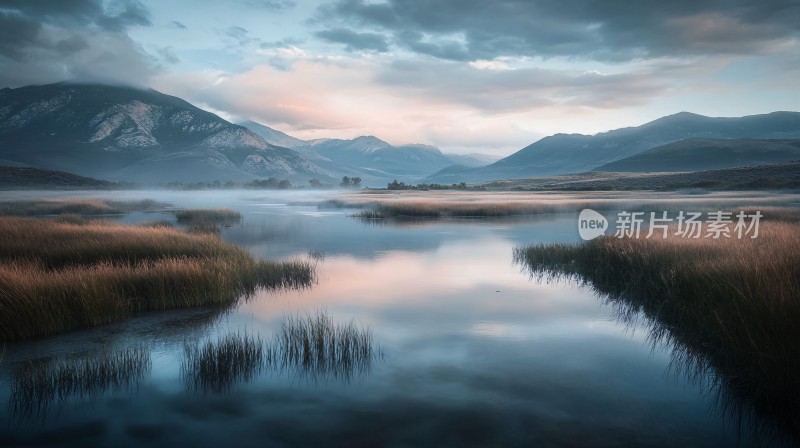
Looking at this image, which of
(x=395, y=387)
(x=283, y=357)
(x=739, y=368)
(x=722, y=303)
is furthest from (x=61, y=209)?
(x=739, y=368)

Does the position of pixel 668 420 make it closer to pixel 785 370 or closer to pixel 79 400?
pixel 785 370

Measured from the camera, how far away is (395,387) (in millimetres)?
8297

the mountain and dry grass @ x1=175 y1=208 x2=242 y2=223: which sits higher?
the mountain

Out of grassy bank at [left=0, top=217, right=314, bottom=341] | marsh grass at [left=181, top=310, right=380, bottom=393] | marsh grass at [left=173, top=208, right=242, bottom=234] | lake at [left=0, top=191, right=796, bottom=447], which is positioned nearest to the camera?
lake at [left=0, top=191, right=796, bottom=447]

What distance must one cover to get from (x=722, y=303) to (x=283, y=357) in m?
9.36

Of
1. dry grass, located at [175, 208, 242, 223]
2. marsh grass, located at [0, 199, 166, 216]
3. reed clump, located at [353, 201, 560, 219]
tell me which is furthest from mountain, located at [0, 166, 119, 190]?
reed clump, located at [353, 201, 560, 219]

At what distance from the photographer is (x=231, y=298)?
14312 mm

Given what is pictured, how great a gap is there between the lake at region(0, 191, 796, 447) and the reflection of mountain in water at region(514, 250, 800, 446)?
0.64 feet

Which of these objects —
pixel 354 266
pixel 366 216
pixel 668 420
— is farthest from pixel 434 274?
pixel 366 216

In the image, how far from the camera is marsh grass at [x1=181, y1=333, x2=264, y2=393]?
8.33m

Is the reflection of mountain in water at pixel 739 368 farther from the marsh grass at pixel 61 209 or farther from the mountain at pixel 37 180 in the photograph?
the mountain at pixel 37 180

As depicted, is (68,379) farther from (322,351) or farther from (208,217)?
(208,217)

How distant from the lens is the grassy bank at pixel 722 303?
7.14 meters

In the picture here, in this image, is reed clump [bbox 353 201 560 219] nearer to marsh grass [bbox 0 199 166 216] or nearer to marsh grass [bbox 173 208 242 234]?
marsh grass [bbox 173 208 242 234]
